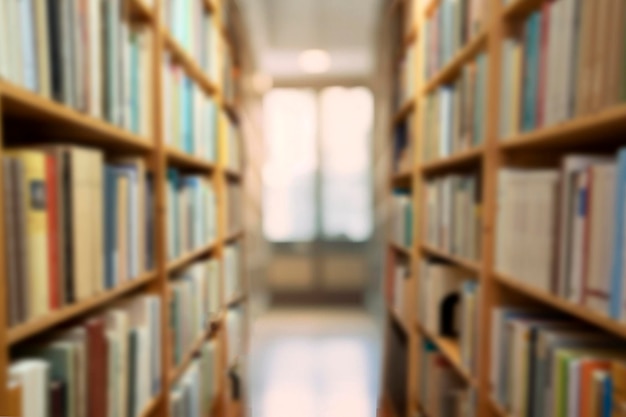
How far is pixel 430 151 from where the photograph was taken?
1.96 metres

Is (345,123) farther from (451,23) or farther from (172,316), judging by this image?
(172,316)

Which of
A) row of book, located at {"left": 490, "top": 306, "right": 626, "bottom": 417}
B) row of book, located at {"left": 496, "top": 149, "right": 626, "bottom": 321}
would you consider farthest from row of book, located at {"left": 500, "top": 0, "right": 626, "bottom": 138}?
row of book, located at {"left": 490, "top": 306, "right": 626, "bottom": 417}

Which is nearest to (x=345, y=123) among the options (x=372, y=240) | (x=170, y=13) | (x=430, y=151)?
(x=372, y=240)

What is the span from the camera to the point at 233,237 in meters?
2.79

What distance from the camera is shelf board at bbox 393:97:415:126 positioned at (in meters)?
2.30

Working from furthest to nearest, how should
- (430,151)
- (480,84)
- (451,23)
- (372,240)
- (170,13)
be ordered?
(372,240)
(430,151)
(451,23)
(170,13)
(480,84)

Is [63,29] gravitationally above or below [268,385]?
above

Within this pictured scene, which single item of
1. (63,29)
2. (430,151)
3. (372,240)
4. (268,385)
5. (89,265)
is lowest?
(268,385)

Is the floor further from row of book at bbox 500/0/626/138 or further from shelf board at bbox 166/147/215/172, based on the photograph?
row of book at bbox 500/0/626/138

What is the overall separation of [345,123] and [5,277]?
4.56 m

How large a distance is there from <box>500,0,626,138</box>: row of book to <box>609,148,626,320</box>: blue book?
13 centimetres

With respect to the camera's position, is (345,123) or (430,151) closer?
(430,151)

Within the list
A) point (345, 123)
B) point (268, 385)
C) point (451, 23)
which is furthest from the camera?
point (345, 123)

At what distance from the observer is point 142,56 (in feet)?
4.28
